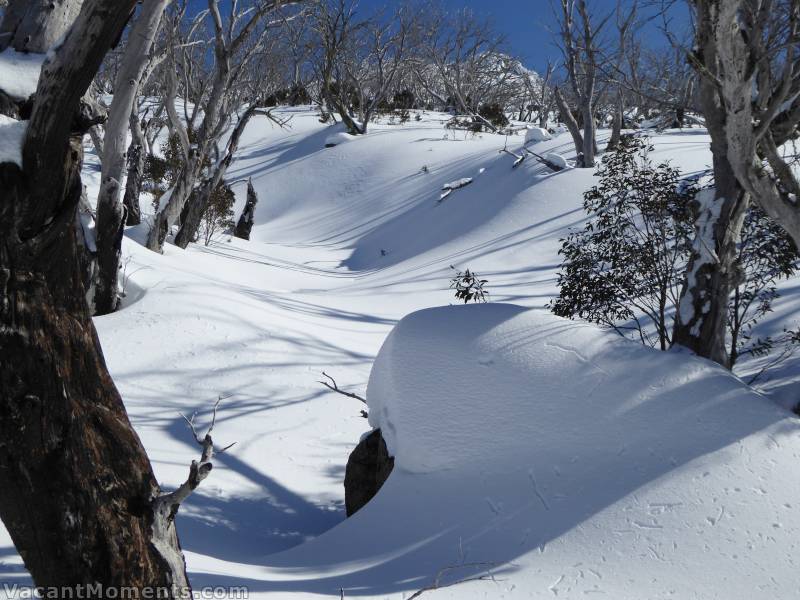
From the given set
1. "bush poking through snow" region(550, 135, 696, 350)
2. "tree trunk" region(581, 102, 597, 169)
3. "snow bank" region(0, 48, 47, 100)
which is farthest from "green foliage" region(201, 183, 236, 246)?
"snow bank" region(0, 48, 47, 100)

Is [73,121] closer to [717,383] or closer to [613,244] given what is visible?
[717,383]

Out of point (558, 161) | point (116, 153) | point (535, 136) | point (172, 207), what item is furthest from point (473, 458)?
point (535, 136)

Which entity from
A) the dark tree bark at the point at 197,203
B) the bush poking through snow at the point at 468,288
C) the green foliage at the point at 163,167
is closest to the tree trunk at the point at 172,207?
the dark tree bark at the point at 197,203

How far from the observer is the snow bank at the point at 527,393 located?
2924 mm

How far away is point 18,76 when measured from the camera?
195 cm

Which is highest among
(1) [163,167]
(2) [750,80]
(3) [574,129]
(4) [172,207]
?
(3) [574,129]

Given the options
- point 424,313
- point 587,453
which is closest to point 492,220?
point 424,313

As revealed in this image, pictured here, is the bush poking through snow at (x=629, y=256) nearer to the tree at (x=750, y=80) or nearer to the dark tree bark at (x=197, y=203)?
the tree at (x=750, y=80)

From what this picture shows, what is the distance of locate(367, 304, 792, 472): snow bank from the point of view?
115 inches

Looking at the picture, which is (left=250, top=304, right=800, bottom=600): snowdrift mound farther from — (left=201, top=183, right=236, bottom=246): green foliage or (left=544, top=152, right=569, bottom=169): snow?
(left=544, top=152, right=569, bottom=169): snow

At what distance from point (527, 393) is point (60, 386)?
208cm

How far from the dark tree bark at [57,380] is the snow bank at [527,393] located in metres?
1.67

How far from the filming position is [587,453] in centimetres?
286

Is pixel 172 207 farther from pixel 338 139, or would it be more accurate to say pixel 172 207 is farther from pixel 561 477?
pixel 338 139
